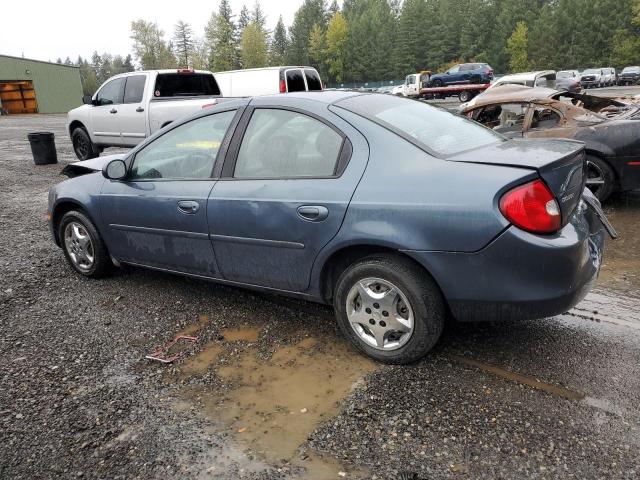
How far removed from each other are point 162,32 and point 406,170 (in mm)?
90473

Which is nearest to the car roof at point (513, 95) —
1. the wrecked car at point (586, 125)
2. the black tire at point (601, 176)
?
the wrecked car at point (586, 125)

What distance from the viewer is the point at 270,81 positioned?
529 inches

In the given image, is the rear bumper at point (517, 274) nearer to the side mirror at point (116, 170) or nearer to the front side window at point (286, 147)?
the front side window at point (286, 147)

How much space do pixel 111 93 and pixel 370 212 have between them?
393 inches

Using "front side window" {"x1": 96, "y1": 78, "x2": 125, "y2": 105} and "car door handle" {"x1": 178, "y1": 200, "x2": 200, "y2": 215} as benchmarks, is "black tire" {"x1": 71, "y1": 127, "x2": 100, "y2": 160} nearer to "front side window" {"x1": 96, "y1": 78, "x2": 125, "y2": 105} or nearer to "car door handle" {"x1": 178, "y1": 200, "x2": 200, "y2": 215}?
"front side window" {"x1": 96, "y1": 78, "x2": 125, "y2": 105}

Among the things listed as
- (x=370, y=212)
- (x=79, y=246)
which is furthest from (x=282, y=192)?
(x=79, y=246)

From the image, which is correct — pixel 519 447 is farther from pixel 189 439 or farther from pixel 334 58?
pixel 334 58

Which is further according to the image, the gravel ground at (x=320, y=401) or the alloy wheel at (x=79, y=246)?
the alloy wheel at (x=79, y=246)

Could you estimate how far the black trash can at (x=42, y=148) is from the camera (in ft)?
39.2

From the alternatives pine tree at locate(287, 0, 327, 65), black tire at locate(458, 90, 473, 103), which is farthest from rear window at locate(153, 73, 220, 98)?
pine tree at locate(287, 0, 327, 65)

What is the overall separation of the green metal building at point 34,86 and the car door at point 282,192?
49.8 meters

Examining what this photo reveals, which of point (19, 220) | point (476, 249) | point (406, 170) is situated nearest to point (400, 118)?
point (406, 170)

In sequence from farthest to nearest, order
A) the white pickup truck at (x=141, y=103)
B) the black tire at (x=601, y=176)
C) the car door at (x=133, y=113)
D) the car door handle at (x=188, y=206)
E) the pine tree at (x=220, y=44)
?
the pine tree at (x=220, y=44) → the car door at (x=133, y=113) → the white pickup truck at (x=141, y=103) → the black tire at (x=601, y=176) → the car door handle at (x=188, y=206)

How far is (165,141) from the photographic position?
3.96m
